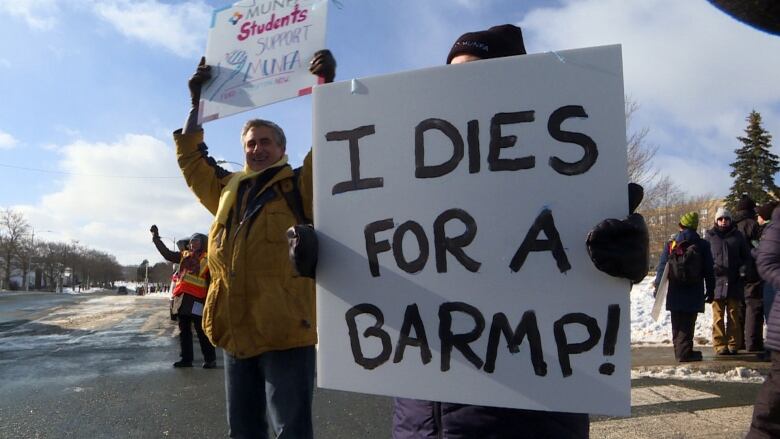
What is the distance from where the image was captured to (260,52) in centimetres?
246

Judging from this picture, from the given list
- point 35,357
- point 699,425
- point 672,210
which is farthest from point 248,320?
point 672,210

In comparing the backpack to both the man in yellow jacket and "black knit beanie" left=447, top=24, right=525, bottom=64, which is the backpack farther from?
"black knit beanie" left=447, top=24, right=525, bottom=64

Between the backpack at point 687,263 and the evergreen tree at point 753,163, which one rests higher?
the evergreen tree at point 753,163

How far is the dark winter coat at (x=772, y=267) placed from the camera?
269 cm

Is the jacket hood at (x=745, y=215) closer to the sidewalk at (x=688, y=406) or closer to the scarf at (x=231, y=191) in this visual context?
the sidewalk at (x=688, y=406)

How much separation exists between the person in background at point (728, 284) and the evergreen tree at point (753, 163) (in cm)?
4158

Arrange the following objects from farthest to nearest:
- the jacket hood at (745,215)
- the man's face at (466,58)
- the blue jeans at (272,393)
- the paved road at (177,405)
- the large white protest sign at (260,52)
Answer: the jacket hood at (745,215) → the paved road at (177,405) → the large white protest sign at (260,52) → the blue jeans at (272,393) → the man's face at (466,58)

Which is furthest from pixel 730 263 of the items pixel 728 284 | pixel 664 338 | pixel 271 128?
pixel 271 128

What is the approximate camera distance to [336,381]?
1.55m

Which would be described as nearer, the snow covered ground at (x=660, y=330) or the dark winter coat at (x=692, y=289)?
the dark winter coat at (x=692, y=289)

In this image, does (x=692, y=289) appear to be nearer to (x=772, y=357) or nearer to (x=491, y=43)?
(x=772, y=357)

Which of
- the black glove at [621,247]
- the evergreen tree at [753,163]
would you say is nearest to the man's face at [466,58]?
the black glove at [621,247]

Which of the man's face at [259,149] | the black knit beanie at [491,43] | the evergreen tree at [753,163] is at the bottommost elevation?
the man's face at [259,149]

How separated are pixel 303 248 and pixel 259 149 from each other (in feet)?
3.69
